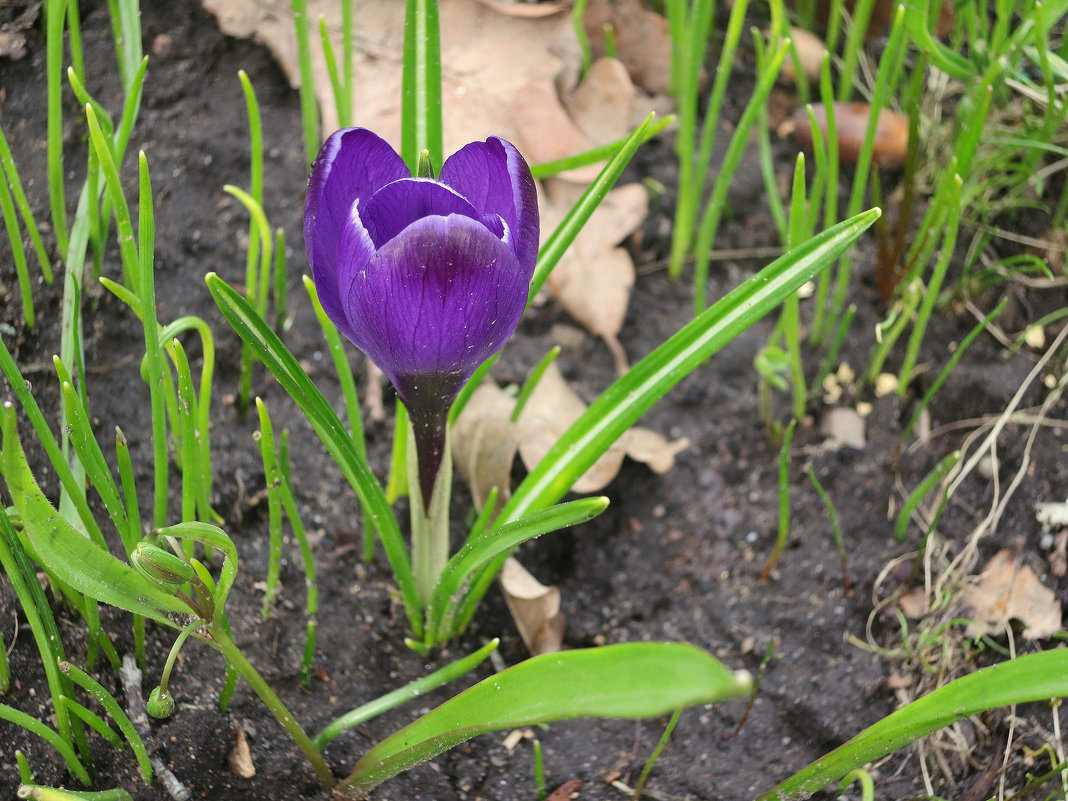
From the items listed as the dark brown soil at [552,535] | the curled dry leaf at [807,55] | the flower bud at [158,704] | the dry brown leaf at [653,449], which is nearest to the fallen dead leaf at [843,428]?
the dark brown soil at [552,535]

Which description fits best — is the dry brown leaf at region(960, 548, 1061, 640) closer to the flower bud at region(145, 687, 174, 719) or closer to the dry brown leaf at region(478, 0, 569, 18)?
the flower bud at region(145, 687, 174, 719)

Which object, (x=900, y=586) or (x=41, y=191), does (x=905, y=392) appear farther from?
(x=41, y=191)

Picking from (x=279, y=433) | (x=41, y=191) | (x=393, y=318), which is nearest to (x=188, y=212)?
(x=41, y=191)

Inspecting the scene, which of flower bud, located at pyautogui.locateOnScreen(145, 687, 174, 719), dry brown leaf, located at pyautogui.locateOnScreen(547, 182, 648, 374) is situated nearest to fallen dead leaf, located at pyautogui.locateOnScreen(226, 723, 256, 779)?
flower bud, located at pyautogui.locateOnScreen(145, 687, 174, 719)

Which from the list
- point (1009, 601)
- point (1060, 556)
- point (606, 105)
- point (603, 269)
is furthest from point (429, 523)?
point (606, 105)

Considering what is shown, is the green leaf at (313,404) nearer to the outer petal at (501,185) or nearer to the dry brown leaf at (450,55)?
the outer petal at (501,185)
